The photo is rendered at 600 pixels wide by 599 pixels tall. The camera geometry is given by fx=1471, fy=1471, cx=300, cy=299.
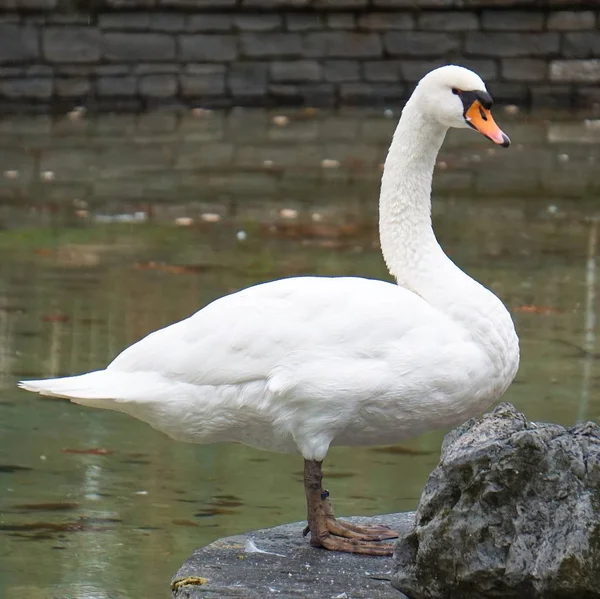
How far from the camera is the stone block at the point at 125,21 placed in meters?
15.2

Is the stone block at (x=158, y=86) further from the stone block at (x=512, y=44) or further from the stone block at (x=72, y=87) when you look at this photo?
the stone block at (x=512, y=44)

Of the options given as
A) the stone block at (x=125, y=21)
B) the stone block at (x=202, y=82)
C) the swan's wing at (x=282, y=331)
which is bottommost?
the swan's wing at (x=282, y=331)

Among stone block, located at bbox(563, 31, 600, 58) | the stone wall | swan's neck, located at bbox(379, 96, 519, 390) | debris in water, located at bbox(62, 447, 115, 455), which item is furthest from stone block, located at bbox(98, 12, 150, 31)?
swan's neck, located at bbox(379, 96, 519, 390)

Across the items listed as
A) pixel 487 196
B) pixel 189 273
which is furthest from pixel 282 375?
pixel 487 196

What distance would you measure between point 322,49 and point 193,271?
7.31 m

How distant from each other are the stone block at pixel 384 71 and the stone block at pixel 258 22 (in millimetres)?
1029

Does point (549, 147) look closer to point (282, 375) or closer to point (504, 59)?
point (504, 59)

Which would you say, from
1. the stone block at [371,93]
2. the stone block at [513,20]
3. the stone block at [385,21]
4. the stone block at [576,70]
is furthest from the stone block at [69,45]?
the stone block at [576,70]

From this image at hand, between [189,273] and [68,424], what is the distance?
103 inches

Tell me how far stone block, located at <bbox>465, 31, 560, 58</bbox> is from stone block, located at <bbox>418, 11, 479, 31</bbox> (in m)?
0.10

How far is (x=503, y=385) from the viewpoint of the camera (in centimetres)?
407

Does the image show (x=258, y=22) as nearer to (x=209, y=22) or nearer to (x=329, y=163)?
(x=209, y=22)

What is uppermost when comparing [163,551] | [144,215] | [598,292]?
[144,215]

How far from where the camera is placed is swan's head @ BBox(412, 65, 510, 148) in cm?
431
